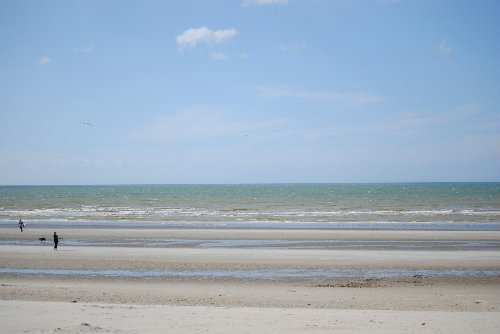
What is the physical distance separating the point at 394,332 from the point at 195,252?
14730mm

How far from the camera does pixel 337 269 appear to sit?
18.2 metres

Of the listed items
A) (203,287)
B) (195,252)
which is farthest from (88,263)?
(203,287)

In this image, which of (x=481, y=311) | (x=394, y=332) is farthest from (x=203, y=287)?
(x=481, y=311)

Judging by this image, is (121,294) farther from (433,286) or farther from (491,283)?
(491,283)

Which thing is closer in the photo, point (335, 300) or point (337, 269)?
point (335, 300)

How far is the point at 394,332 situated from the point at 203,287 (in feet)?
25.2

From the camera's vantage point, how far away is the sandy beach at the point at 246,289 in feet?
33.3

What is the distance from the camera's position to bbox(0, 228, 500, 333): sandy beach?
1015cm

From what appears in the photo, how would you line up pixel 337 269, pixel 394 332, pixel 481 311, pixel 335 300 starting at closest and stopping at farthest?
1. pixel 394 332
2. pixel 481 311
3. pixel 335 300
4. pixel 337 269

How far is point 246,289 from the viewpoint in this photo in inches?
582

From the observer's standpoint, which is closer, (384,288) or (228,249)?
(384,288)

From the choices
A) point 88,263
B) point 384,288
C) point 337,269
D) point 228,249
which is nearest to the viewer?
point 384,288

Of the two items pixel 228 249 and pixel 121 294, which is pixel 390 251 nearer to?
pixel 228 249

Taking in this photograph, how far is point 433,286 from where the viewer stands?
596 inches
